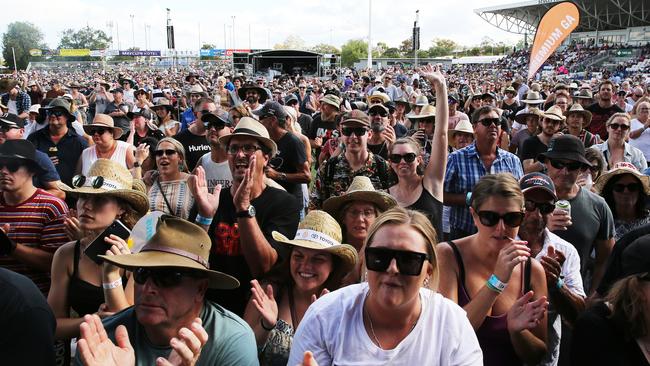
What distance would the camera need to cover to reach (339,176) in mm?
4316

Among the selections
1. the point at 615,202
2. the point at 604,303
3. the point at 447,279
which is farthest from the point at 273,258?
the point at 615,202

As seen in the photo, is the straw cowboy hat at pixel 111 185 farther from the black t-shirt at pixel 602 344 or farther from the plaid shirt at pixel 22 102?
the plaid shirt at pixel 22 102

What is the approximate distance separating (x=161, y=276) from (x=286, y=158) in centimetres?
325

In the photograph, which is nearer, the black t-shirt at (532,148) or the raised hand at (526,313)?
the raised hand at (526,313)

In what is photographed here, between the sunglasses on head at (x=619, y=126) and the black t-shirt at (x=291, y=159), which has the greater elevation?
the sunglasses on head at (x=619, y=126)

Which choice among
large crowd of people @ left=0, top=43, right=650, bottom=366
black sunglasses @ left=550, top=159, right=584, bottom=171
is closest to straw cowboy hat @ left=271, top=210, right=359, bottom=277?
large crowd of people @ left=0, top=43, right=650, bottom=366

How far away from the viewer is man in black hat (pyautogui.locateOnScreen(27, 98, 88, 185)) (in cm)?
579

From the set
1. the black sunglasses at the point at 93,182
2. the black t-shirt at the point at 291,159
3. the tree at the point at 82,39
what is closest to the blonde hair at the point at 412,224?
the black sunglasses at the point at 93,182

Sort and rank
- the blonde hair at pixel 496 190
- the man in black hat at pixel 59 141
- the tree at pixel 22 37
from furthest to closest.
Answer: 1. the tree at pixel 22 37
2. the man in black hat at pixel 59 141
3. the blonde hair at pixel 496 190

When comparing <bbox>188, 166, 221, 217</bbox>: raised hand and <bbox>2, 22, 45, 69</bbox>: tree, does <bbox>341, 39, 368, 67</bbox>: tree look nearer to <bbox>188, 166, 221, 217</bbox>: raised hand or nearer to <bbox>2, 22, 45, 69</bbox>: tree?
<bbox>2, 22, 45, 69</bbox>: tree

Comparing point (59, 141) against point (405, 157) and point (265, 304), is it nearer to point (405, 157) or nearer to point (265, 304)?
point (405, 157)

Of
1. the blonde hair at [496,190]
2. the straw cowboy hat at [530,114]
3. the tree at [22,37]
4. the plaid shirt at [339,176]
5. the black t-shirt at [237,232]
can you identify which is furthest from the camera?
the tree at [22,37]

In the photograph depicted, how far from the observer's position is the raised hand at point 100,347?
Answer: 179cm

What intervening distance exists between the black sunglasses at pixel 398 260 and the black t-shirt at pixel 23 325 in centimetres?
121
